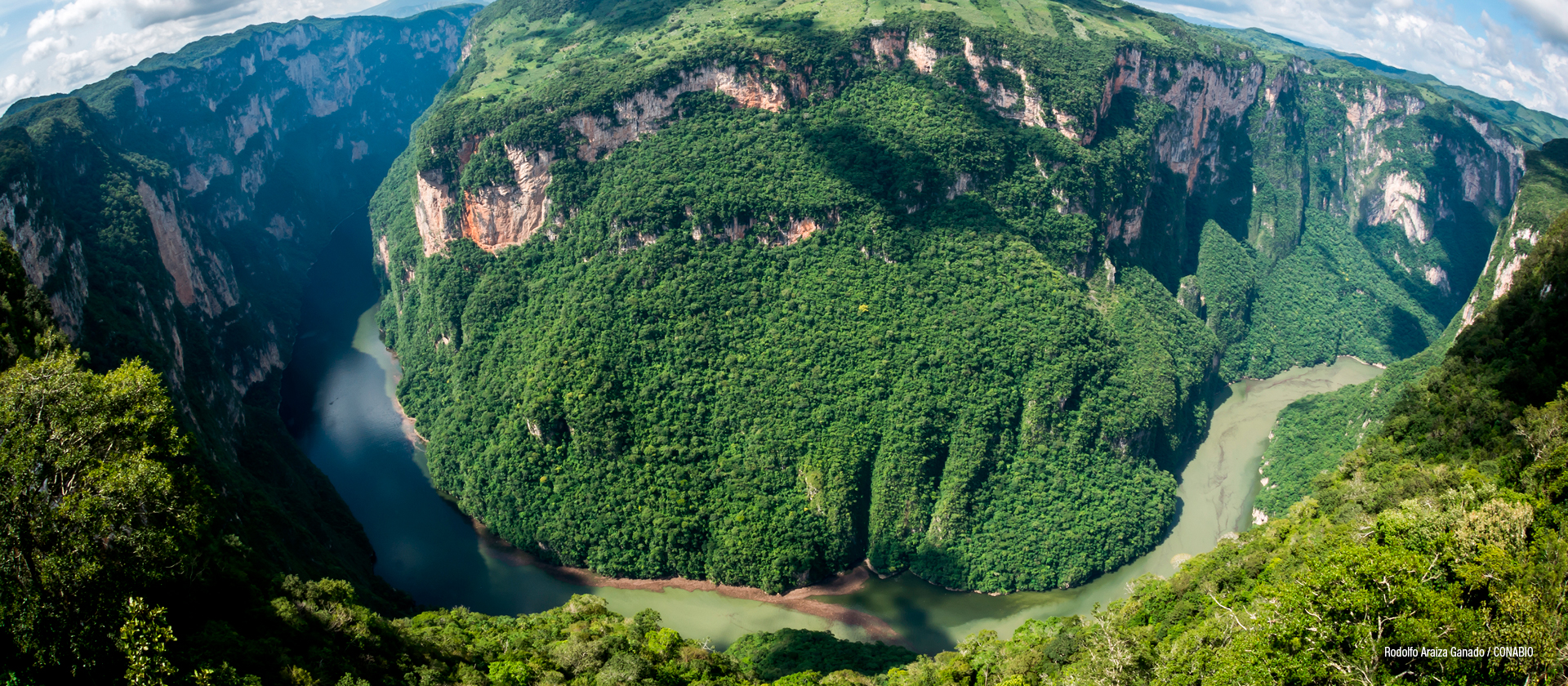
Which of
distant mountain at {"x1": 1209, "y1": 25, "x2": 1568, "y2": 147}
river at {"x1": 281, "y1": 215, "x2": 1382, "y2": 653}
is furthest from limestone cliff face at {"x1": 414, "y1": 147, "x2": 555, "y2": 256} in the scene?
distant mountain at {"x1": 1209, "y1": 25, "x2": 1568, "y2": 147}

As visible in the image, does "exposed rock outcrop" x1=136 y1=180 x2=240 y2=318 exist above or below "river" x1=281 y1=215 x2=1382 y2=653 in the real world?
above

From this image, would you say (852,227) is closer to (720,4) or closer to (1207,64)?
(720,4)

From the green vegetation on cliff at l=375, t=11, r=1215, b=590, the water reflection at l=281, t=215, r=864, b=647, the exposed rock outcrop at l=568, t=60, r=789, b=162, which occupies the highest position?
the exposed rock outcrop at l=568, t=60, r=789, b=162

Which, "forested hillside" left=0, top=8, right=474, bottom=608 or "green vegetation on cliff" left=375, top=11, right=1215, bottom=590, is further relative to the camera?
"green vegetation on cliff" left=375, top=11, right=1215, bottom=590


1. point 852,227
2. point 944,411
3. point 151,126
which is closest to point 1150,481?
point 944,411

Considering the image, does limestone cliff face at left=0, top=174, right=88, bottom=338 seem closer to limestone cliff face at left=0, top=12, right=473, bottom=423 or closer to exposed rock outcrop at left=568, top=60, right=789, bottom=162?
limestone cliff face at left=0, top=12, right=473, bottom=423

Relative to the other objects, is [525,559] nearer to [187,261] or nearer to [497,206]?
[497,206]
